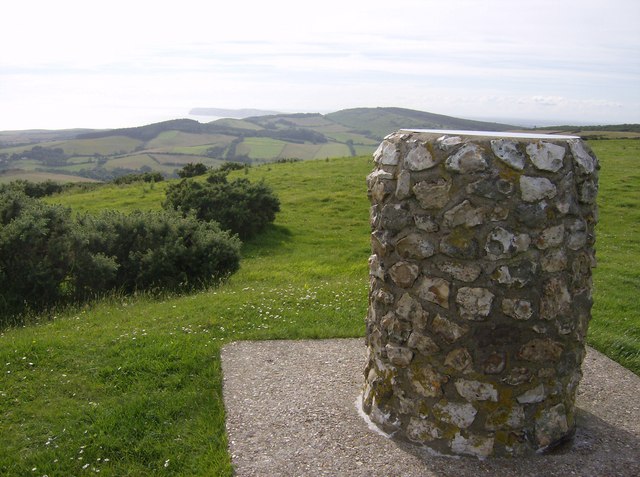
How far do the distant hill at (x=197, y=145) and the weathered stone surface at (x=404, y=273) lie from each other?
159 feet

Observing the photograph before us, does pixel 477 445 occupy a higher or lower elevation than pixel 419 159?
lower

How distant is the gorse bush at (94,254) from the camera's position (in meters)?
9.37

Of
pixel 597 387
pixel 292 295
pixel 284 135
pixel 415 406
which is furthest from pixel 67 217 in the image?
pixel 284 135

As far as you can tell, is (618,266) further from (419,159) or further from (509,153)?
(419,159)

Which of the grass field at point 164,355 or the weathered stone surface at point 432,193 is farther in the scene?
the grass field at point 164,355

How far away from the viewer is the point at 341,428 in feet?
16.1

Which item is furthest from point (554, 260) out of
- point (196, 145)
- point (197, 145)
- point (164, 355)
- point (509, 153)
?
point (196, 145)

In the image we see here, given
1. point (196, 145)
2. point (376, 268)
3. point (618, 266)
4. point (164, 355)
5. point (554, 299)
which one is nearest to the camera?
point (554, 299)

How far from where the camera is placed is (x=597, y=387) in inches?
237

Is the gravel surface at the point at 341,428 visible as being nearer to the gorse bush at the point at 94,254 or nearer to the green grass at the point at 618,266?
the green grass at the point at 618,266

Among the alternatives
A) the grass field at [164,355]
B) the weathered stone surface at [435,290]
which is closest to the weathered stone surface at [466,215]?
the weathered stone surface at [435,290]

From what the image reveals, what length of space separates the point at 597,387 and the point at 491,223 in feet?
9.86

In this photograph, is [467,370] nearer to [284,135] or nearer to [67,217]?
[67,217]

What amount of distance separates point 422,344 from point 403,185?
1294mm
